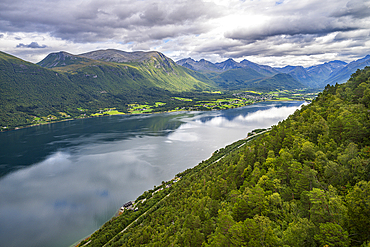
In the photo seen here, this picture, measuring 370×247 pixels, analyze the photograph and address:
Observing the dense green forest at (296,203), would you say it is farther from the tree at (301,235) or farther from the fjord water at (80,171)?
the fjord water at (80,171)

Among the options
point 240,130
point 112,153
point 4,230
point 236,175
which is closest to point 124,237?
point 236,175

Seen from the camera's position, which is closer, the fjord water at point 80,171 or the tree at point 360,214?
the tree at point 360,214

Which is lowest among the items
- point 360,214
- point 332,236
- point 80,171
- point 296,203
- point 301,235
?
point 80,171

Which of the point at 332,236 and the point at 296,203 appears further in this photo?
the point at 296,203

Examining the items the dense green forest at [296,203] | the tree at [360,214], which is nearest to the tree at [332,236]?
the dense green forest at [296,203]

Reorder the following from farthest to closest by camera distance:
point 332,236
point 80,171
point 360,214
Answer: point 80,171
point 360,214
point 332,236

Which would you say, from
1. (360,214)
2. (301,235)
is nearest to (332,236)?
(301,235)

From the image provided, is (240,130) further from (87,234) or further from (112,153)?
(87,234)

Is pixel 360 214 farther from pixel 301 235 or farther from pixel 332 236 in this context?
pixel 301 235
